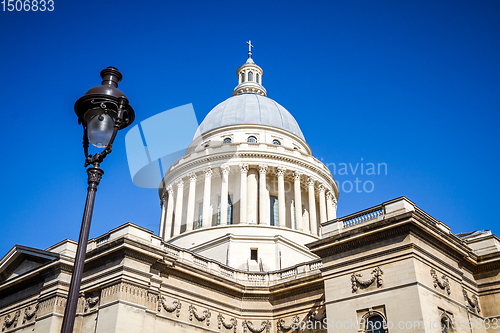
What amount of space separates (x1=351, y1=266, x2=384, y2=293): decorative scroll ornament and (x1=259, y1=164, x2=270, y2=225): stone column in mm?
18166

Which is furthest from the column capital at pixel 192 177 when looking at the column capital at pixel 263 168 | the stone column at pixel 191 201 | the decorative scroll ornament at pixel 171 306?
the decorative scroll ornament at pixel 171 306

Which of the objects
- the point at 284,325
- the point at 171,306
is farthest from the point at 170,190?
the point at 171,306

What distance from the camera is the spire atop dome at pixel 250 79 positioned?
199 ft

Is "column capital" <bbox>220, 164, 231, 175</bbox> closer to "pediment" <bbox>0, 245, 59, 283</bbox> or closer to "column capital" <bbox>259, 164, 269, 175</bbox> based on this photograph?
A: "column capital" <bbox>259, 164, 269, 175</bbox>

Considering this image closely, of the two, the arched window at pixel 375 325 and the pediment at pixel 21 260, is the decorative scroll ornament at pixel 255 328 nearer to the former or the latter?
the arched window at pixel 375 325

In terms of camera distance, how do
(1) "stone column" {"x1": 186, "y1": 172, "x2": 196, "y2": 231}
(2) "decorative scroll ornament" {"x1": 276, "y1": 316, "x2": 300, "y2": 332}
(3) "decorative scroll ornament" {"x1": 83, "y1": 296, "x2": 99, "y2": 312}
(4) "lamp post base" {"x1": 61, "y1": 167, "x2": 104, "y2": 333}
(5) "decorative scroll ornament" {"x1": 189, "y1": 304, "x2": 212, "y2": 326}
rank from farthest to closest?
(1) "stone column" {"x1": 186, "y1": 172, "x2": 196, "y2": 231} < (2) "decorative scroll ornament" {"x1": 276, "y1": 316, "x2": 300, "y2": 332} < (5) "decorative scroll ornament" {"x1": 189, "y1": 304, "x2": 212, "y2": 326} < (3) "decorative scroll ornament" {"x1": 83, "y1": 296, "x2": 99, "y2": 312} < (4) "lamp post base" {"x1": 61, "y1": 167, "x2": 104, "y2": 333}

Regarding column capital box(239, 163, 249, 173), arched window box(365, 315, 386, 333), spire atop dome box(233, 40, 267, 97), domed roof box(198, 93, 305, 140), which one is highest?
spire atop dome box(233, 40, 267, 97)

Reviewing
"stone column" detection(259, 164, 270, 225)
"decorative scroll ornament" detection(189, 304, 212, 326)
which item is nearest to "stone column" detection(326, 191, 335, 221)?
"stone column" detection(259, 164, 270, 225)

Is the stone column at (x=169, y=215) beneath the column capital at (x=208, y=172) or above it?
beneath

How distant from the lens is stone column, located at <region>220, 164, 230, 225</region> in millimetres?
43156

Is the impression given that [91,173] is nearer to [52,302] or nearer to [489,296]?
[52,302]

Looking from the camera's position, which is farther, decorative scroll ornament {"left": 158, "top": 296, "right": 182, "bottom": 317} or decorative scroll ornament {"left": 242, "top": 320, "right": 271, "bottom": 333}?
decorative scroll ornament {"left": 242, "top": 320, "right": 271, "bottom": 333}

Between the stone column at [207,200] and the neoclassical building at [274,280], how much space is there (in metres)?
1.03

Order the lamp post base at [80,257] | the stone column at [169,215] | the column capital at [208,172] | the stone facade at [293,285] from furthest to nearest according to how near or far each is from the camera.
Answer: the stone column at [169,215]
the column capital at [208,172]
the stone facade at [293,285]
the lamp post base at [80,257]
